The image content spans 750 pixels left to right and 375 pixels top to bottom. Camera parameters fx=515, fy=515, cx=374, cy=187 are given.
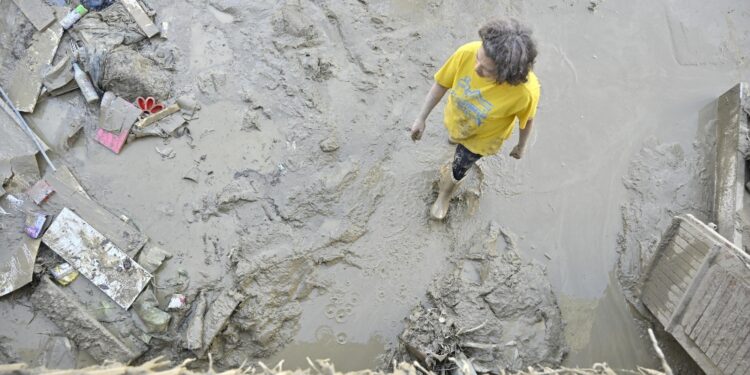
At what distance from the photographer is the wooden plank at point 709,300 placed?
10.0 ft

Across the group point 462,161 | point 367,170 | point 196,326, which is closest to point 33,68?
point 196,326

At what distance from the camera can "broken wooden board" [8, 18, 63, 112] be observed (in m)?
4.05

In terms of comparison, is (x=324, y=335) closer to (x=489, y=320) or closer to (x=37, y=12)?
(x=489, y=320)

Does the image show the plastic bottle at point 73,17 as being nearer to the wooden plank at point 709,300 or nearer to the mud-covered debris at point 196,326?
the mud-covered debris at point 196,326

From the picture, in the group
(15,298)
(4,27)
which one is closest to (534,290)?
(15,298)

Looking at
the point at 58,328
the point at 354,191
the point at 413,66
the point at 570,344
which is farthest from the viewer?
the point at 413,66

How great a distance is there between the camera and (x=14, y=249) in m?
3.48

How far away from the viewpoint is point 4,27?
4312 mm

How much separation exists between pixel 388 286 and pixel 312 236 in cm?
64

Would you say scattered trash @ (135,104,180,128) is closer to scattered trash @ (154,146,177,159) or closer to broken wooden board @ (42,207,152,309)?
scattered trash @ (154,146,177,159)

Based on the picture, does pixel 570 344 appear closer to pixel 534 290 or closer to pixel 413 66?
pixel 534 290

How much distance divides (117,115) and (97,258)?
114 cm

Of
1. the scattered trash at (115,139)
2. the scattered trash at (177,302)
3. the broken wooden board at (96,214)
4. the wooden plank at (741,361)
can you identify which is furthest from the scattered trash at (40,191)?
the wooden plank at (741,361)

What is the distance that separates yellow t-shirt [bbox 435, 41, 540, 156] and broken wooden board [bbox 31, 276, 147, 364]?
8.21 feet
